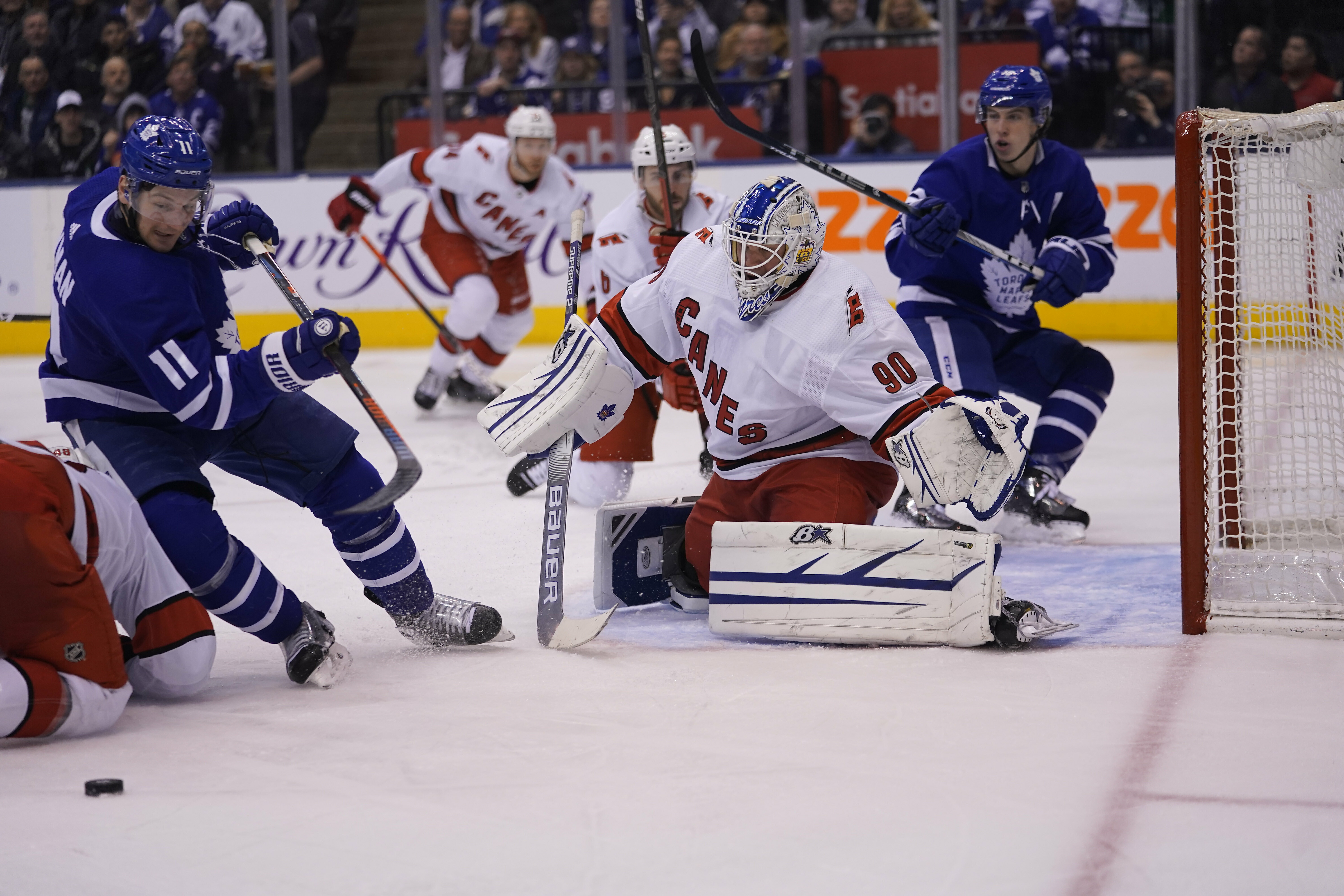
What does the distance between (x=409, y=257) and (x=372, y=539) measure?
5.18 m

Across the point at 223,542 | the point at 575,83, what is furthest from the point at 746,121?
the point at 223,542

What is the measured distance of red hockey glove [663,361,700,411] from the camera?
418 centimetres

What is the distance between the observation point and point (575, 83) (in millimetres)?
7977

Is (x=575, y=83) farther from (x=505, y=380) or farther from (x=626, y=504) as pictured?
(x=626, y=504)

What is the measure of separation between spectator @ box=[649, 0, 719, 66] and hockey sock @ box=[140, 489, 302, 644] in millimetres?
5611

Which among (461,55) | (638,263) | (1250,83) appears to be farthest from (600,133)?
(638,263)

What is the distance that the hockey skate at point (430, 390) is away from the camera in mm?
6141

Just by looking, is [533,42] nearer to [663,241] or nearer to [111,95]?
[111,95]

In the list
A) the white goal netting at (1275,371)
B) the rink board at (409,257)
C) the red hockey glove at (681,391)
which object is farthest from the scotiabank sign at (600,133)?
the white goal netting at (1275,371)

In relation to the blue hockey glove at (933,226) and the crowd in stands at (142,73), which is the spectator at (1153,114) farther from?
the crowd in stands at (142,73)

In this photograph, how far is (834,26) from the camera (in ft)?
24.9

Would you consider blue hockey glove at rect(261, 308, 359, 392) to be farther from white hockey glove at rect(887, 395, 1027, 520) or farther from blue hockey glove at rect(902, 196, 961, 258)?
blue hockey glove at rect(902, 196, 961, 258)

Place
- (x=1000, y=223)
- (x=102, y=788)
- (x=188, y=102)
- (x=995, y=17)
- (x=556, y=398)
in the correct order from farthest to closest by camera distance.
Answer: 1. (x=188, y=102)
2. (x=995, y=17)
3. (x=1000, y=223)
4. (x=556, y=398)
5. (x=102, y=788)

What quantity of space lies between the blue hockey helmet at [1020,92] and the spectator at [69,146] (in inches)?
228
